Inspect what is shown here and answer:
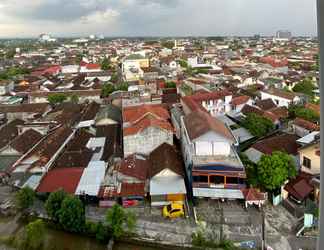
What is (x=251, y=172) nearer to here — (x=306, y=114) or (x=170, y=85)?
(x=306, y=114)

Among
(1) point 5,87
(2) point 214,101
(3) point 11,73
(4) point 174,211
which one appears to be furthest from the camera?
(3) point 11,73

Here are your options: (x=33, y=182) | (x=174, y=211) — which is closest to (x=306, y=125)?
(x=174, y=211)

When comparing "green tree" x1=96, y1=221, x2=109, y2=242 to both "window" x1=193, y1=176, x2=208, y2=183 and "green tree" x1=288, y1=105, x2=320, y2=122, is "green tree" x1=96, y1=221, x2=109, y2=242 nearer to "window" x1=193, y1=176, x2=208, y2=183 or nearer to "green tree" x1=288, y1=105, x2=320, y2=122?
"window" x1=193, y1=176, x2=208, y2=183

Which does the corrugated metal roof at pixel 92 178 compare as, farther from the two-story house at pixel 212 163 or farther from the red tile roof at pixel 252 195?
the red tile roof at pixel 252 195

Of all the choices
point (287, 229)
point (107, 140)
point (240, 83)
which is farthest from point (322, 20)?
point (240, 83)

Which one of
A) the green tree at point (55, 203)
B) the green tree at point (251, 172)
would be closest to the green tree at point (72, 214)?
the green tree at point (55, 203)
